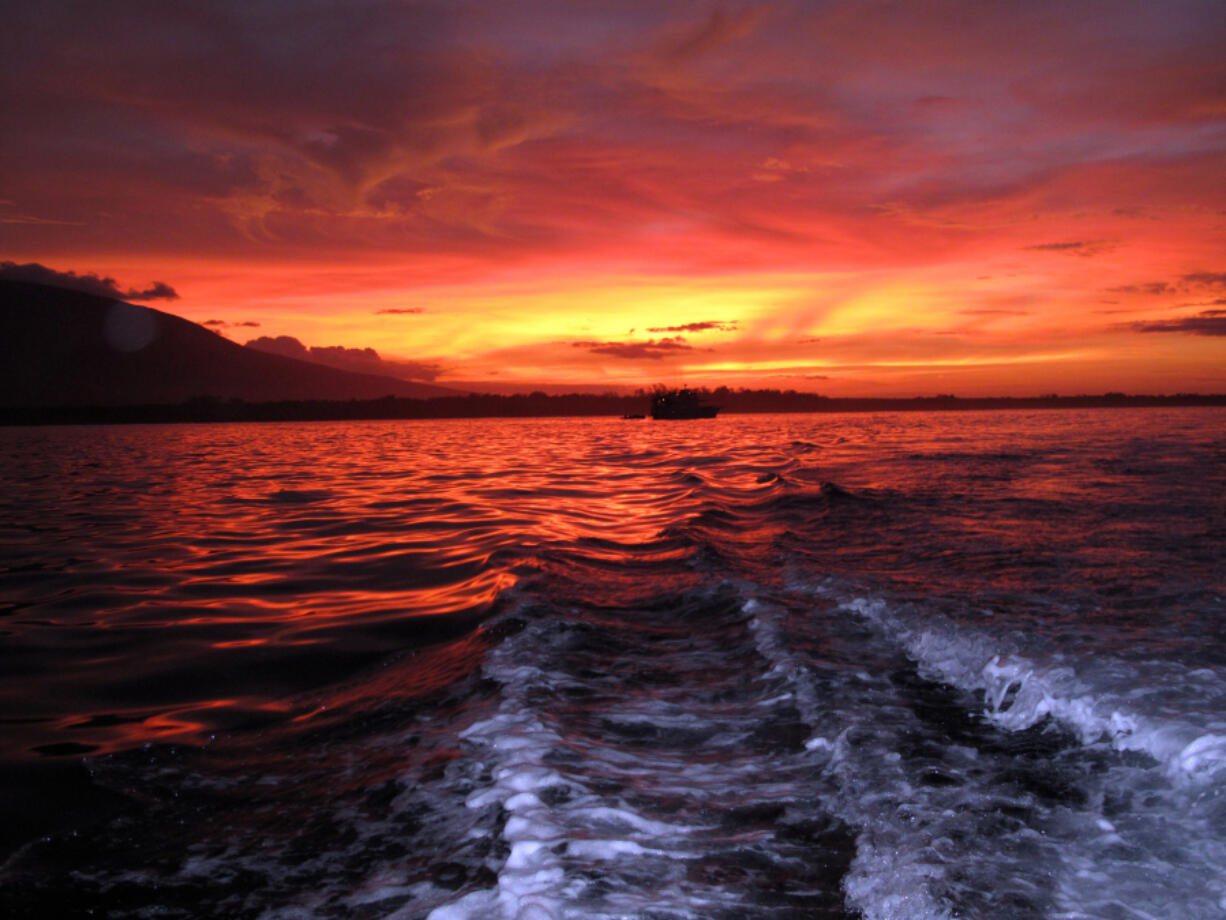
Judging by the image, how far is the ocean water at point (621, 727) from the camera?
334cm

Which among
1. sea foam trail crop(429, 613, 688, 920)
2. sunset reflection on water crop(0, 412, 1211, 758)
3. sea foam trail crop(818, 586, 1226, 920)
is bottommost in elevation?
sunset reflection on water crop(0, 412, 1211, 758)

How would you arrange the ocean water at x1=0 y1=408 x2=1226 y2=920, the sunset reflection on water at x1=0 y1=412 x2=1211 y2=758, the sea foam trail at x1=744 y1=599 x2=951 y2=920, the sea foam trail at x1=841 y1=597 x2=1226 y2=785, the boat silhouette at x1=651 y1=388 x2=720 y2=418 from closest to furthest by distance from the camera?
the sea foam trail at x1=744 y1=599 x2=951 y2=920 < the ocean water at x1=0 y1=408 x2=1226 y2=920 < the sea foam trail at x1=841 y1=597 x2=1226 y2=785 < the sunset reflection on water at x1=0 y1=412 x2=1211 y2=758 < the boat silhouette at x1=651 y1=388 x2=720 y2=418

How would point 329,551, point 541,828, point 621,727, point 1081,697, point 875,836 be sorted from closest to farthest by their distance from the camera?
point 875,836, point 541,828, point 1081,697, point 621,727, point 329,551

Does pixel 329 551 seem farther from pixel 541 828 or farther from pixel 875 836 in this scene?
pixel 875 836

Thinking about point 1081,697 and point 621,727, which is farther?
point 621,727

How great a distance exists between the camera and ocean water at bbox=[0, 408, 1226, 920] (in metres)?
3.34

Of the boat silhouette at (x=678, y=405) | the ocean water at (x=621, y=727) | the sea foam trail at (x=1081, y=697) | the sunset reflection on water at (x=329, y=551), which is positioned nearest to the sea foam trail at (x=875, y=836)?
the ocean water at (x=621, y=727)

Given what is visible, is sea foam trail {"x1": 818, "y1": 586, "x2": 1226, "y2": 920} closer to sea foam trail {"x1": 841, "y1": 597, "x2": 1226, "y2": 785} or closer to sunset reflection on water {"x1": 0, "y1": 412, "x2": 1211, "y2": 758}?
sea foam trail {"x1": 841, "y1": 597, "x2": 1226, "y2": 785}

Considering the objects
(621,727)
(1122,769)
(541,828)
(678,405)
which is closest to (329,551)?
(621,727)

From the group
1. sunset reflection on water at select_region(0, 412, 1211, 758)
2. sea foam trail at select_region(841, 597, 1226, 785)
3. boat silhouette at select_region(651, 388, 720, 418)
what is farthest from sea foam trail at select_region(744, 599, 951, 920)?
boat silhouette at select_region(651, 388, 720, 418)

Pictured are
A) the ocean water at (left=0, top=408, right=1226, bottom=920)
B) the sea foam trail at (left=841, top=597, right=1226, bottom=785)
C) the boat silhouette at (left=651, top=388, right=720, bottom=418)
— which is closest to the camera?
the ocean water at (left=0, top=408, right=1226, bottom=920)

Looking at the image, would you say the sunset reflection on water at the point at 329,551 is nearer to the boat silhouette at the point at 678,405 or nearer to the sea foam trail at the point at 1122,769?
the sea foam trail at the point at 1122,769

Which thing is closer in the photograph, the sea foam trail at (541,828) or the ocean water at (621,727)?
the sea foam trail at (541,828)

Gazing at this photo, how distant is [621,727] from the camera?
5410 mm
